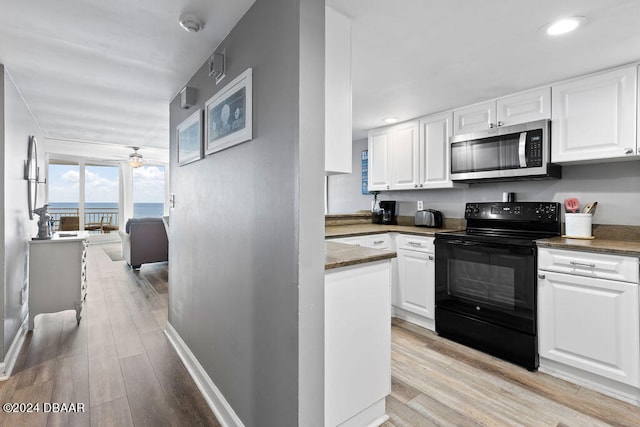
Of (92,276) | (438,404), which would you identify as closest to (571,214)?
(438,404)

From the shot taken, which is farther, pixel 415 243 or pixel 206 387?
pixel 415 243

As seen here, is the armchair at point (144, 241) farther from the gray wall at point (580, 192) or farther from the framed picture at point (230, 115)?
the gray wall at point (580, 192)

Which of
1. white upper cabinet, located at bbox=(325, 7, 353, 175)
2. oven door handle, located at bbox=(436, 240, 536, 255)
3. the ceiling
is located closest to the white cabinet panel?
white upper cabinet, located at bbox=(325, 7, 353, 175)

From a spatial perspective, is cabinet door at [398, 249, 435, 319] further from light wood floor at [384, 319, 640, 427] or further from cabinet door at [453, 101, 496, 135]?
cabinet door at [453, 101, 496, 135]

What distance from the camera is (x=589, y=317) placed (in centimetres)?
201

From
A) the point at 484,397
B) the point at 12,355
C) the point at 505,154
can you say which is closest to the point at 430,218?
the point at 505,154

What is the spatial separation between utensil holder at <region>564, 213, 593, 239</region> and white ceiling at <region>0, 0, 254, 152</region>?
105 inches

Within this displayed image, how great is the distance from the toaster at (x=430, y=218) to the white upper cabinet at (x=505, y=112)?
0.89 m

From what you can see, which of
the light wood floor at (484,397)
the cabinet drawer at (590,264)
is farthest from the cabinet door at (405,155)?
the light wood floor at (484,397)

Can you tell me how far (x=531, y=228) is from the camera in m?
2.64

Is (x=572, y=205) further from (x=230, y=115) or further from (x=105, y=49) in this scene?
(x=105, y=49)

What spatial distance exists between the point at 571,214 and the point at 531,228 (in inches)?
12.9

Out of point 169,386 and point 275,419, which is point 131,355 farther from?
point 275,419

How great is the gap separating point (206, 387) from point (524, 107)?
321cm
